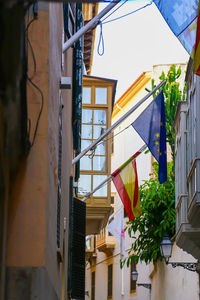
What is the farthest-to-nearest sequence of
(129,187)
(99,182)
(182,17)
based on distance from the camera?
(99,182) → (129,187) → (182,17)

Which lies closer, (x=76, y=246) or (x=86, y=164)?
(x=76, y=246)

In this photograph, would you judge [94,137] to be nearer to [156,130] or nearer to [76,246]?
[76,246]

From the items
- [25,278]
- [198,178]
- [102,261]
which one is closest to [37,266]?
[25,278]

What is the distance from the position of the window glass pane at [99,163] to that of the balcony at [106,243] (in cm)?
2137

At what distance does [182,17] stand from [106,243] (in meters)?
33.5

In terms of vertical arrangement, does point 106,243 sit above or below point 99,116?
below

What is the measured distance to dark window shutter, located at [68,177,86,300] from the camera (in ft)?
48.0

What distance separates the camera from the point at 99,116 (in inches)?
875

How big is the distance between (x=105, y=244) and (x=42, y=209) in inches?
1429

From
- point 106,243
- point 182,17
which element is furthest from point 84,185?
point 106,243

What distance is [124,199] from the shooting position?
15.7 m

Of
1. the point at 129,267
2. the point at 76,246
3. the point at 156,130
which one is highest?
the point at 156,130

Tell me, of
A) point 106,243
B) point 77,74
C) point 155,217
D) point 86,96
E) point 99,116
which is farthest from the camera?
point 106,243

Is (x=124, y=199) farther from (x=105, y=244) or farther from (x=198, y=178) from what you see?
(x=105, y=244)
